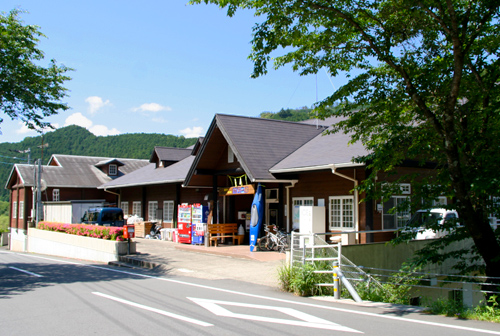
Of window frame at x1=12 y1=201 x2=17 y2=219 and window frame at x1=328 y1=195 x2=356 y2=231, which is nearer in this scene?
window frame at x1=328 y1=195 x2=356 y2=231

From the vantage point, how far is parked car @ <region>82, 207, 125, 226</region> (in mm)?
28234

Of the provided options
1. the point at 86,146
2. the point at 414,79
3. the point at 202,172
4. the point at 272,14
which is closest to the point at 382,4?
the point at 414,79

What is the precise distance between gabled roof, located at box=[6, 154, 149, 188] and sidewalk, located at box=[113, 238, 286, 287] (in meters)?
22.4

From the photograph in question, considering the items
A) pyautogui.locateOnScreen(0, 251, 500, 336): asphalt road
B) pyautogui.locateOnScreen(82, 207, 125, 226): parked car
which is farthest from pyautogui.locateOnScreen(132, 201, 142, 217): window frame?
pyautogui.locateOnScreen(0, 251, 500, 336): asphalt road

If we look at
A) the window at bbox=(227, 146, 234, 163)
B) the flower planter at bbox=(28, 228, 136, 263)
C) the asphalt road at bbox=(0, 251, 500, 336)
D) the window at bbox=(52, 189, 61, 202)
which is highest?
the window at bbox=(227, 146, 234, 163)

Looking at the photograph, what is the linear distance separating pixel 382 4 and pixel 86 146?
8524 centimetres

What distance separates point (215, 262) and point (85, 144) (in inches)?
3108

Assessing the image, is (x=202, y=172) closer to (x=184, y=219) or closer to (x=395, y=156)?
(x=184, y=219)

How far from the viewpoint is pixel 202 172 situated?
877 inches

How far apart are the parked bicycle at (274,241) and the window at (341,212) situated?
1.98m

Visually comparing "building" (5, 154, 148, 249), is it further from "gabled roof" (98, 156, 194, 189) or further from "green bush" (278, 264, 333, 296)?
"green bush" (278, 264, 333, 296)

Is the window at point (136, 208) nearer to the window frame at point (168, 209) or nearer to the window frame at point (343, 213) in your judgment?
the window frame at point (168, 209)

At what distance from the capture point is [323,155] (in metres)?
18.6

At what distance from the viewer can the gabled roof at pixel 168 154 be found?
105ft
